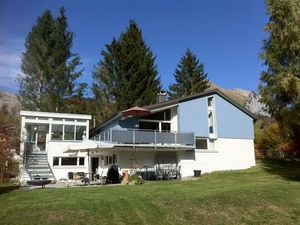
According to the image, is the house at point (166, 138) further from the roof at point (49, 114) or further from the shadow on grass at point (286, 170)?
the shadow on grass at point (286, 170)

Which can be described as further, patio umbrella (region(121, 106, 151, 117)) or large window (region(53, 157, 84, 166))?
large window (region(53, 157, 84, 166))

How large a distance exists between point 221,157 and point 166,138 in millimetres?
6302

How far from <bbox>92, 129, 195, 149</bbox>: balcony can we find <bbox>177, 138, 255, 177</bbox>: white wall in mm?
1523

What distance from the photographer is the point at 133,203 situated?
1196 centimetres

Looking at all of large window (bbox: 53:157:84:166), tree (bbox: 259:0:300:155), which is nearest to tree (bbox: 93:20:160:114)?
large window (bbox: 53:157:84:166)

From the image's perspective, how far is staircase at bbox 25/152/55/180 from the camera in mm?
23681

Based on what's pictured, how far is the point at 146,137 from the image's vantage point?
24.5 m

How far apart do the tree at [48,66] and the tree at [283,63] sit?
1163 inches

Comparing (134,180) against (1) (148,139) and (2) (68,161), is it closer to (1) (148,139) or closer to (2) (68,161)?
(1) (148,139)

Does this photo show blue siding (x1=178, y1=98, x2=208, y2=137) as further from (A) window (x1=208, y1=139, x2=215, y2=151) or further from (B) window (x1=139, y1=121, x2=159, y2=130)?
(B) window (x1=139, y1=121, x2=159, y2=130)

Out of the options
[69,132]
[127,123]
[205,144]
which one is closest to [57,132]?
[69,132]

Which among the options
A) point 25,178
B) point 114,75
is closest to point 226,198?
point 25,178

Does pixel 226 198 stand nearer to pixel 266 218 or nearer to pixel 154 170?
pixel 266 218

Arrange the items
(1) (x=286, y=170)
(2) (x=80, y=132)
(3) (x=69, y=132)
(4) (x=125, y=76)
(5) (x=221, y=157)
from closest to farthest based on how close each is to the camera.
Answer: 1. (1) (x=286, y=170)
2. (5) (x=221, y=157)
3. (2) (x=80, y=132)
4. (3) (x=69, y=132)
5. (4) (x=125, y=76)
